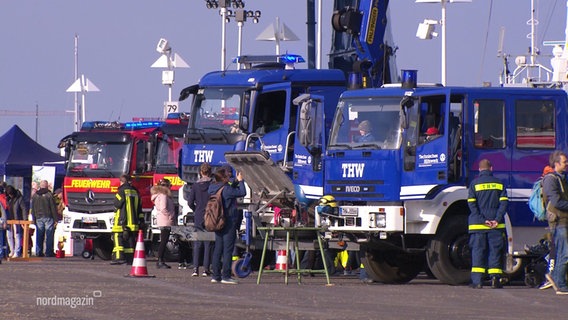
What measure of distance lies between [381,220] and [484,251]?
1.75 metres

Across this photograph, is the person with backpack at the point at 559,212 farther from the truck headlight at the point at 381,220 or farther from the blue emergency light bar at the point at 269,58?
the blue emergency light bar at the point at 269,58

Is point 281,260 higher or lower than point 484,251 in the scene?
lower

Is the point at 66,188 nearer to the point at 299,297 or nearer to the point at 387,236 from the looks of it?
the point at 387,236

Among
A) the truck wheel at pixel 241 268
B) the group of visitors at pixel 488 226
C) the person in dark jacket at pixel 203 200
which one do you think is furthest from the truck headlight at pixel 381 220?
the person in dark jacket at pixel 203 200

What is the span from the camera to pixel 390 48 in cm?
3064

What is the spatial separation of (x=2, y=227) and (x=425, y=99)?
1273 cm

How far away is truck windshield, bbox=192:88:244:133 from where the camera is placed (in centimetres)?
2936

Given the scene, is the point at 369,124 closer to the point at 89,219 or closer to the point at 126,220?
the point at 126,220

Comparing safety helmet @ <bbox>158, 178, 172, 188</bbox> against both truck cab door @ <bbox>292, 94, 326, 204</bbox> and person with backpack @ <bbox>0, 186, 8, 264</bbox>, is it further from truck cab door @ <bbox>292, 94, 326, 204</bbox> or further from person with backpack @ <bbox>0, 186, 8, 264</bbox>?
truck cab door @ <bbox>292, 94, 326, 204</bbox>

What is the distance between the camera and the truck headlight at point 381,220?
917 inches

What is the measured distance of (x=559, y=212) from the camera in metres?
21.5

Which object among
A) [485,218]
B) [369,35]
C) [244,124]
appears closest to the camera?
[485,218]

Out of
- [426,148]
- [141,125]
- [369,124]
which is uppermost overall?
[141,125]

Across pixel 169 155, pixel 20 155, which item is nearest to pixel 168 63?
pixel 20 155
